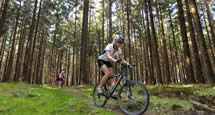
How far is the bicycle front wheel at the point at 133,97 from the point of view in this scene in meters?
3.69

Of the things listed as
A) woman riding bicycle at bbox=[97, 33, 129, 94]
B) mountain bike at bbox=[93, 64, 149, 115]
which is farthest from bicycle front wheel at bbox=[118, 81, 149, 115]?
woman riding bicycle at bbox=[97, 33, 129, 94]

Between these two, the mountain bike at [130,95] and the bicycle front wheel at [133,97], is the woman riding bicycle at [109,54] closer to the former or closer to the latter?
the mountain bike at [130,95]

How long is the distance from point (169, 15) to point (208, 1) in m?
8.12

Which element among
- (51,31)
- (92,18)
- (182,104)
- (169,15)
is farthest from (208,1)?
(51,31)

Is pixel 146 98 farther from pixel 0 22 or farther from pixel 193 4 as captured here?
pixel 0 22

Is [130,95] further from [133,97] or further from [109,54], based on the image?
[109,54]

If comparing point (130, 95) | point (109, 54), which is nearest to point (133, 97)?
point (130, 95)

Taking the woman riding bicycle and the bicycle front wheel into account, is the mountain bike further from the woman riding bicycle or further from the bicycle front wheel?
the woman riding bicycle

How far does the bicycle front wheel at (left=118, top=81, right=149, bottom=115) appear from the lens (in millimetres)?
3693

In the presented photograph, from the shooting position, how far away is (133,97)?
4059mm

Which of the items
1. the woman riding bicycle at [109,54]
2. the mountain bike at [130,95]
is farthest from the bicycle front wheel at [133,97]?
the woman riding bicycle at [109,54]

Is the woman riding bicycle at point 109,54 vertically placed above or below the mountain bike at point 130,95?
above

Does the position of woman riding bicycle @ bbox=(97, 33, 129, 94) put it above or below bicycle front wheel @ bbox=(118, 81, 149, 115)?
above

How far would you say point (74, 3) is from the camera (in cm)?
3014
